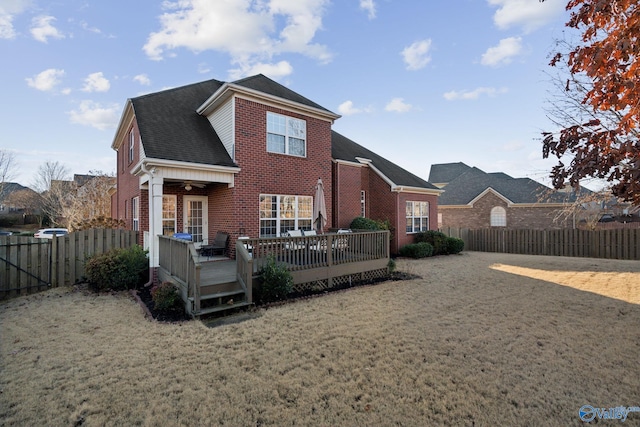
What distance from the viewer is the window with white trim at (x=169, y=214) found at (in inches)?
458

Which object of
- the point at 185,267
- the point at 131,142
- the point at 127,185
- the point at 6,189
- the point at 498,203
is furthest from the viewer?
the point at 6,189

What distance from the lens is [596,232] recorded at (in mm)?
17531

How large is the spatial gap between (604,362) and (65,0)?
15828mm

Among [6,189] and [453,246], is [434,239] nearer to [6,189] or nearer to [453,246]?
[453,246]

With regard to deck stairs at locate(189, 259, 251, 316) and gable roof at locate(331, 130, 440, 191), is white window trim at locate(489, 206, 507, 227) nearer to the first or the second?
gable roof at locate(331, 130, 440, 191)

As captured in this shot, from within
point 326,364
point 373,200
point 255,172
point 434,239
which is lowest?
point 326,364

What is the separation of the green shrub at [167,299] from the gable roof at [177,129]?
4.30 m

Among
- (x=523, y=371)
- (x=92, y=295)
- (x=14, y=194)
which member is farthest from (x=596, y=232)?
(x=14, y=194)

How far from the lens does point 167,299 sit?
6711 mm

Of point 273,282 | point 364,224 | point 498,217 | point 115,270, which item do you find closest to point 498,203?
point 498,217

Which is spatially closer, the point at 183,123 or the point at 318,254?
the point at 318,254

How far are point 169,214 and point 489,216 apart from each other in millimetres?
24607

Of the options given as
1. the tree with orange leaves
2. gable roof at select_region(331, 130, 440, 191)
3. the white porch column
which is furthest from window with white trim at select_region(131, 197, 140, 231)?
the tree with orange leaves

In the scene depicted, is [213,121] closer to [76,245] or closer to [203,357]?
[76,245]
